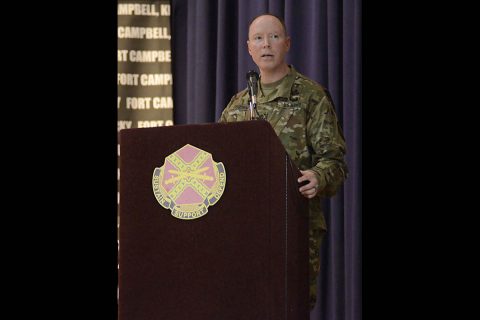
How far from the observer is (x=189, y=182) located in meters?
1.76

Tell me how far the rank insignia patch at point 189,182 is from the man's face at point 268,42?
88cm

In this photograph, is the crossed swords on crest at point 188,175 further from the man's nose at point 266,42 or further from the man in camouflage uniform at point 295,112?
the man's nose at point 266,42

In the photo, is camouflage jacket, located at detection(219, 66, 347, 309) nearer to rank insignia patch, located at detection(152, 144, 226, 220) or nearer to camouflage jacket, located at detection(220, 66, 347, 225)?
camouflage jacket, located at detection(220, 66, 347, 225)

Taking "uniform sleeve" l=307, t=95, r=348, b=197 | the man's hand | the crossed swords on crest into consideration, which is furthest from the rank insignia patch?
"uniform sleeve" l=307, t=95, r=348, b=197

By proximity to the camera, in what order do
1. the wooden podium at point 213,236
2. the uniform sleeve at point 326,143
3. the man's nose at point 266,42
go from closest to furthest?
the wooden podium at point 213,236, the uniform sleeve at point 326,143, the man's nose at point 266,42

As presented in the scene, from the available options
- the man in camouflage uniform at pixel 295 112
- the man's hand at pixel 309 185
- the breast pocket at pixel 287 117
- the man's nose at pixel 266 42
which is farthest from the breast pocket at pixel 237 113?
the man's hand at pixel 309 185

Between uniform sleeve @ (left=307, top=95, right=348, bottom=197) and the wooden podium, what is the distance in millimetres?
471

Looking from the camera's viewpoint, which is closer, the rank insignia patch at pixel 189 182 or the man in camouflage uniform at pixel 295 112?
the rank insignia patch at pixel 189 182

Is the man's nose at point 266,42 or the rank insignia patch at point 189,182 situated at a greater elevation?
the man's nose at point 266,42

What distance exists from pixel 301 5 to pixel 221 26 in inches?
16.8

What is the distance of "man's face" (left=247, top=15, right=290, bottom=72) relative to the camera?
8.32 ft

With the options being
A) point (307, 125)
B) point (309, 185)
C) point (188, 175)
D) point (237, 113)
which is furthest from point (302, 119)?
point (188, 175)

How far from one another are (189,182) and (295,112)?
0.82 metres

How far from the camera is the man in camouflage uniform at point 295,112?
2.42 meters
